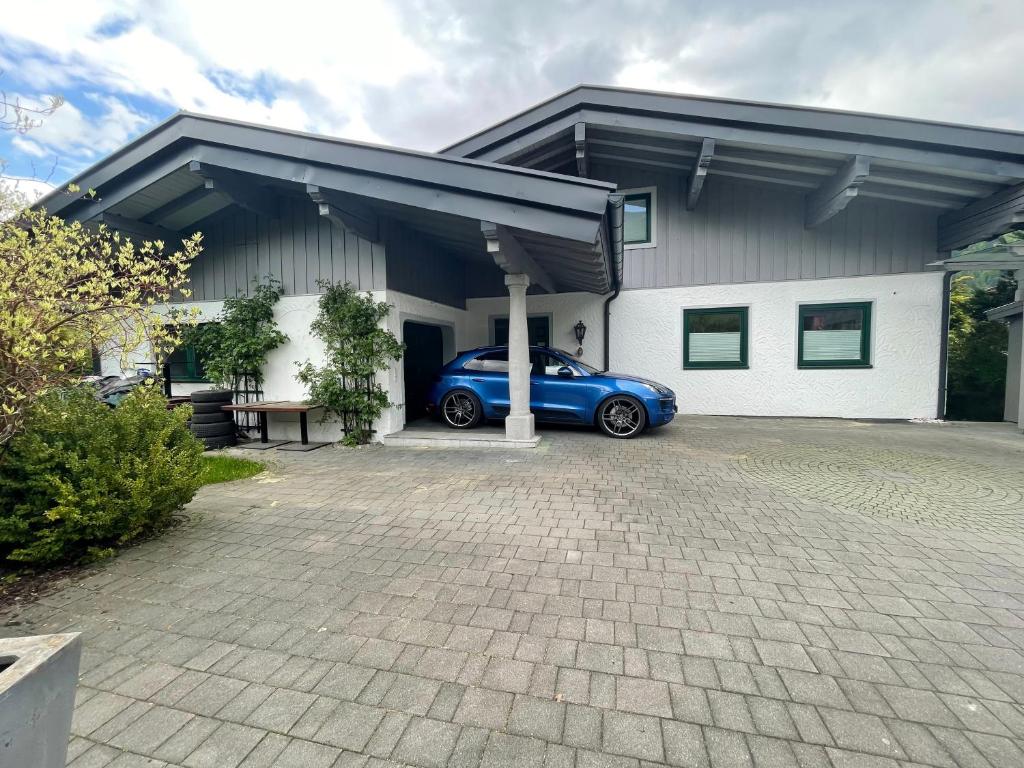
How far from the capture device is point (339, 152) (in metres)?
5.91

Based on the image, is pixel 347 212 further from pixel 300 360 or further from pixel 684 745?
pixel 684 745

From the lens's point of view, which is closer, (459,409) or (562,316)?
(459,409)

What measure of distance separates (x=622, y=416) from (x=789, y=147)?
5.33m

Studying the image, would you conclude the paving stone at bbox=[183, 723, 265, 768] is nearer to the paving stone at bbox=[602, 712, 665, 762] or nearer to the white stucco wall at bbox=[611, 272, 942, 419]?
the paving stone at bbox=[602, 712, 665, 762]

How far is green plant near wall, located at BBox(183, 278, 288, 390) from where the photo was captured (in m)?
7.59

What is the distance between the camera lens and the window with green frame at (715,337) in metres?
9.86

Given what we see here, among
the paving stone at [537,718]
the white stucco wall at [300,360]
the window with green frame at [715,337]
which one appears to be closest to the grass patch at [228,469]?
the white stucco wall at [300,360]

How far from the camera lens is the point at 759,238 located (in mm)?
9711

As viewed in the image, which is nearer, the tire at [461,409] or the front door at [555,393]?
the front door at [555,393]

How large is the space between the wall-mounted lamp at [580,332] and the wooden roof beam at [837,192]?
16.3ft

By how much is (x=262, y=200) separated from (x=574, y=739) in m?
8.42

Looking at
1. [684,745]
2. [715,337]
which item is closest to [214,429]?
[684,745]

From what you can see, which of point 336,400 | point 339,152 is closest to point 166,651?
point 336,400

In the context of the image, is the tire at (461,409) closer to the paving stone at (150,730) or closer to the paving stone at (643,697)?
the paving stone at (643,697)
